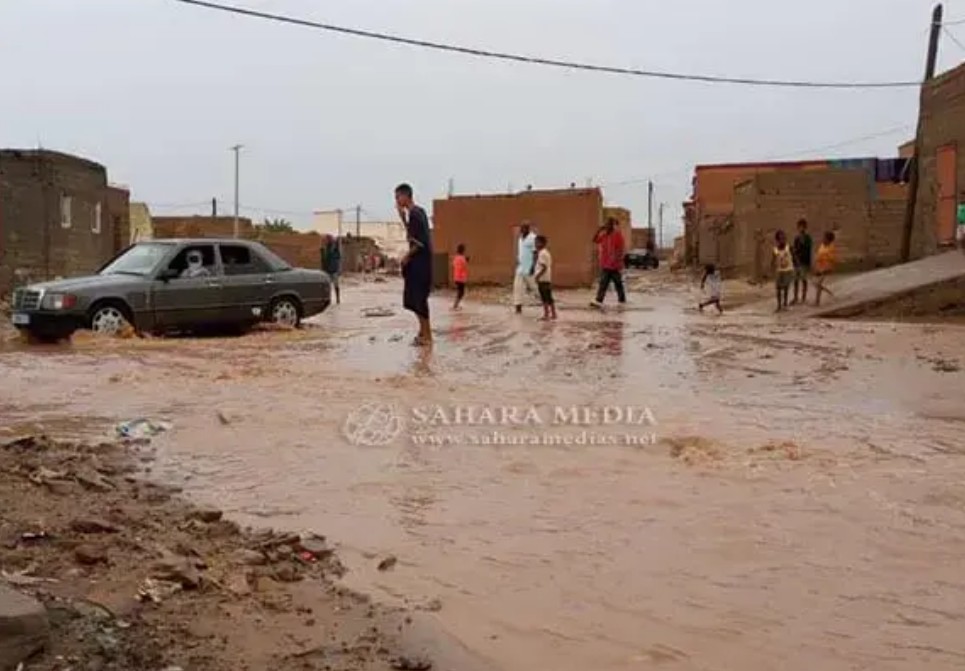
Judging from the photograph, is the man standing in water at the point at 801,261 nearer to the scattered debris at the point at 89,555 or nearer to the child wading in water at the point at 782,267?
the child wading in water at the point at 782,267

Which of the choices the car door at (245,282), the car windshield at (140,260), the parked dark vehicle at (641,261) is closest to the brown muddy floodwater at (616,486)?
the car windshield at (140,260)

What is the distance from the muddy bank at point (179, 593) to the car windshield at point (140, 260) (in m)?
9.59

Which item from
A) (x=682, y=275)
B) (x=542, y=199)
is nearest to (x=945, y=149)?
(x=542, y=199)

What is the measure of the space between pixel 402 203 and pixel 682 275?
1231 inches

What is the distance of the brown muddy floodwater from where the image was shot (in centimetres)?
426

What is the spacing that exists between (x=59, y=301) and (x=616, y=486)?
31.5 feet

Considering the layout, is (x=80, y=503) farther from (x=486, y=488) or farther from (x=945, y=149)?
(x=945, y=149)

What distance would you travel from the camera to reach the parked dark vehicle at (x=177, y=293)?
14.0 meters

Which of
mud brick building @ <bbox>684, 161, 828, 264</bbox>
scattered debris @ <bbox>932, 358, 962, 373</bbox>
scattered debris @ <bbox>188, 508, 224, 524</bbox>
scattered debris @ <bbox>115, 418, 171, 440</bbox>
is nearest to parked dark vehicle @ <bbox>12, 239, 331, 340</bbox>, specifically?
scattered debris @ <bbox>115, 418, 171, 440</bbox>

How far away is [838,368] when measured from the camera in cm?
1163

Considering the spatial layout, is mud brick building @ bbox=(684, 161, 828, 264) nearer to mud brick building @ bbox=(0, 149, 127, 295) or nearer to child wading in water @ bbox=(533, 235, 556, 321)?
mud brick building @ bbox=(0, 149, 127, 295)

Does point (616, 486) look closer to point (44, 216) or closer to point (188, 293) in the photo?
point (188, 293)

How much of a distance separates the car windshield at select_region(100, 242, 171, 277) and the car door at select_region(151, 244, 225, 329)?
184 mm

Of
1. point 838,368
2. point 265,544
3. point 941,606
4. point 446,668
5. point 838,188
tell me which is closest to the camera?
point 446,668
